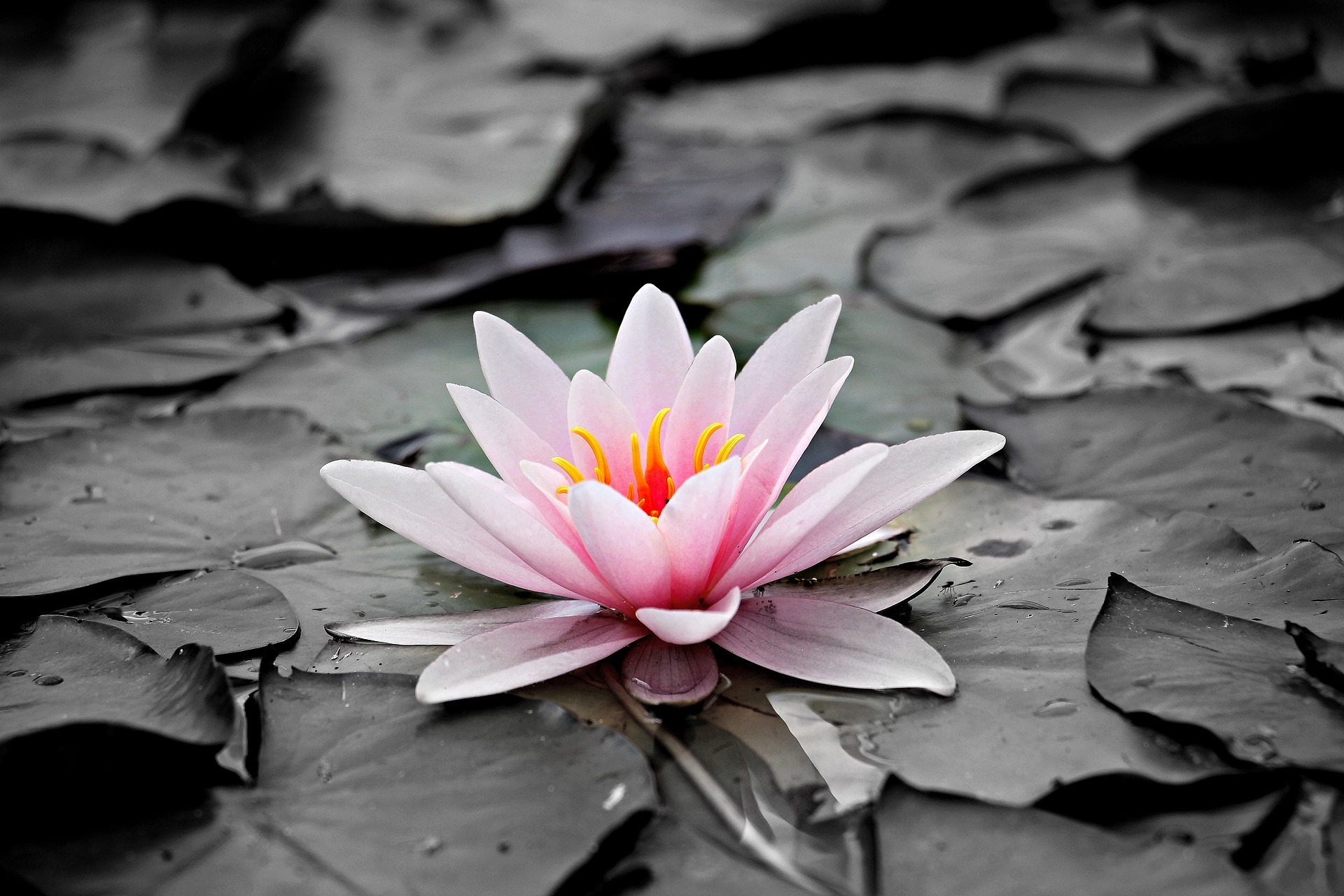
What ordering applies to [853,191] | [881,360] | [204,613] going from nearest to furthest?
[204,613] → [881,360] → [853,191]

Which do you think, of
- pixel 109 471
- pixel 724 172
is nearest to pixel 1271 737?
pixel 109 471

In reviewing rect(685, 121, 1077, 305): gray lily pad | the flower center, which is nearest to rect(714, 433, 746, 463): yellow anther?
the flower center

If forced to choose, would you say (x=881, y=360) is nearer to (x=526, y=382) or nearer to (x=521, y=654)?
(x=526, y=382)

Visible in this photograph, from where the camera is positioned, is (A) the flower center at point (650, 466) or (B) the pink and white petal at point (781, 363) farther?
(B) the pink and white petal at point (781, 363)

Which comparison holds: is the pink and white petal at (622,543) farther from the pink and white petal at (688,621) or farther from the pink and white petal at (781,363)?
the pink and white petal at (781,363)

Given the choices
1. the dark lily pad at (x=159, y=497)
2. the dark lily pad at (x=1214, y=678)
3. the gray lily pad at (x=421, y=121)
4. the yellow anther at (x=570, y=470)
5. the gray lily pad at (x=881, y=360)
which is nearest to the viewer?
the dark lily pad at (x=1214, y=678)

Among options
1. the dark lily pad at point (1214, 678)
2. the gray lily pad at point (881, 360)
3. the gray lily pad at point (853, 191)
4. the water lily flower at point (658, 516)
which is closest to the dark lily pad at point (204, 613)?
the water lily flower at point (658, 516)

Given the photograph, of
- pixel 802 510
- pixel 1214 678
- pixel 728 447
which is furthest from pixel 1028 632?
pixel 728 447
